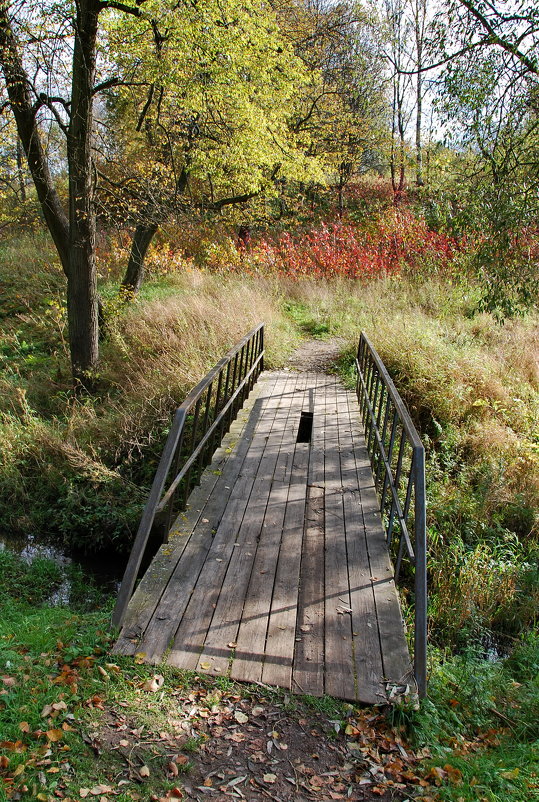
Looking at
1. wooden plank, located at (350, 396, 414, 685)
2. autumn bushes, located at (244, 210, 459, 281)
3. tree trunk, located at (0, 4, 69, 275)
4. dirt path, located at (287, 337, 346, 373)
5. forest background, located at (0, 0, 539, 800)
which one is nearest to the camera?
wooden plank, located at (350, 396, 414, 685)

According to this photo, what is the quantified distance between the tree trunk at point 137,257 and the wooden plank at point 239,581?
24.5 feet

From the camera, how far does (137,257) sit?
12102mm

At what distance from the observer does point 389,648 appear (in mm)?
3223

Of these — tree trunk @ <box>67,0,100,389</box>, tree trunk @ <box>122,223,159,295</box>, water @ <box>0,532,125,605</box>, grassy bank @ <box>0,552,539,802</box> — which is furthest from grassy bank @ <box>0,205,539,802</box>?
tree trunk @ <box>122,223,159,295</box>

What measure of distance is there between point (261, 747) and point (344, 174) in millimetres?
27674

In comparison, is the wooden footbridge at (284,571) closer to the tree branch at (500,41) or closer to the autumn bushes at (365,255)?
the tree branch at (500,41)

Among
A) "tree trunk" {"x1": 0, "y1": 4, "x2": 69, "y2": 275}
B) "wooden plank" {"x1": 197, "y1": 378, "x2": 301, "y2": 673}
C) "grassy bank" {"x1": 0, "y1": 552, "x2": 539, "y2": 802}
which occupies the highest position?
"tree trunk" {"x1": 0, "y1": 4, "x2": 69, "y2": 275}

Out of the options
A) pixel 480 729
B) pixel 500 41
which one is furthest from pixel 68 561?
pixel 500 41

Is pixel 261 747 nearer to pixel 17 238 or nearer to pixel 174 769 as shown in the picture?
pixel 174 769

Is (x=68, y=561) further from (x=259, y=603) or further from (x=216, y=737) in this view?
(x=216, y=737)

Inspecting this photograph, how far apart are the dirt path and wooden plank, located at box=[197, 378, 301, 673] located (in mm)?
3868

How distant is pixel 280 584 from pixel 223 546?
24.2 inches

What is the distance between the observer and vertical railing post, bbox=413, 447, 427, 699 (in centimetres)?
299

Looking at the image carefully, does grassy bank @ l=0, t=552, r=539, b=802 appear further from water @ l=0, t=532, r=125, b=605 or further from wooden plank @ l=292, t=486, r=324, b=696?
water @ l=0, t=532, r=125, b=605
